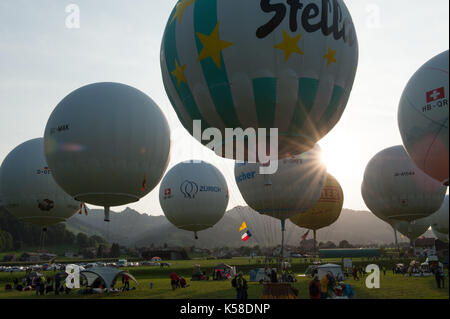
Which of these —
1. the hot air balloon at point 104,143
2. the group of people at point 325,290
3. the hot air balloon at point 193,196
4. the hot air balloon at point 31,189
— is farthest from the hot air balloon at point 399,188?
the hot air balloon at point 31,189

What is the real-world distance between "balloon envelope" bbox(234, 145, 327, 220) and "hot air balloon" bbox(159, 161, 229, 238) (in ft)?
15.0

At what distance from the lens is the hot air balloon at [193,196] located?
115 feet

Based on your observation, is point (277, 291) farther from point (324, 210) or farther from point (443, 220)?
point (324, 210)

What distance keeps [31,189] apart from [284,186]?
1751cm

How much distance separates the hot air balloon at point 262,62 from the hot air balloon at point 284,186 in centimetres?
1355

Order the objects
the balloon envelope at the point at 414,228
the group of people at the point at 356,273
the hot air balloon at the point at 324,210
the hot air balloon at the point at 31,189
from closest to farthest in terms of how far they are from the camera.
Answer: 1. the hot air balloon at the point at 31,189
2. the group of people at the point at 356,273
3. the hot air balloon at the point at 324,210
4. the balloon envelope at the point at 414,228

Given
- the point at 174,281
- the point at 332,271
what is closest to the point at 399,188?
the point at 332,271

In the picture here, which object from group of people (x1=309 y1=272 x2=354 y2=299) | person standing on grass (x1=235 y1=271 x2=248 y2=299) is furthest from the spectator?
group of people (x1=309 y1=272 x2=354 y2=299)

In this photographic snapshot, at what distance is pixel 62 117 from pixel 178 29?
34.2ft

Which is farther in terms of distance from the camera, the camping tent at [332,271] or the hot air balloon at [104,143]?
the camping tent at [332,271]

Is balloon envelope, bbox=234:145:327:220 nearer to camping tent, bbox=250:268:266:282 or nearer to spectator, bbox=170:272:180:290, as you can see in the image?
camping tent, bbox=250:268:266:282

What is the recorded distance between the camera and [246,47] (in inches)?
526

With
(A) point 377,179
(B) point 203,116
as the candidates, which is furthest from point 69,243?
(B) point 203,116

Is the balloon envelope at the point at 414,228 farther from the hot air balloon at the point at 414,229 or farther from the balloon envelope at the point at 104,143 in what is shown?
the balloon envelope at the point at 104,143
